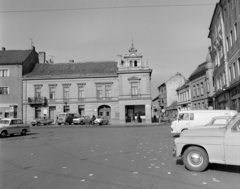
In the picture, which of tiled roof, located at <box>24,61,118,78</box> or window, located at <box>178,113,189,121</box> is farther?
tiled roof, located at <box>24,61,118,78</box>

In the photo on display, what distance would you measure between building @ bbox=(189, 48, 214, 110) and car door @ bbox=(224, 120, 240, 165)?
3004 centimetres

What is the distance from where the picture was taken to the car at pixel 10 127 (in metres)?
18.9

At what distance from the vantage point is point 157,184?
5.45 meters

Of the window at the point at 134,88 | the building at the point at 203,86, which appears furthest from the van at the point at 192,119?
the window at the point at 134,88

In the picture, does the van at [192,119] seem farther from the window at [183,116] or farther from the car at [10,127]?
the car at [10,127]

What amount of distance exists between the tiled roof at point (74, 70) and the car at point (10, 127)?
2747 cm

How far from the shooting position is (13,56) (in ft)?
163

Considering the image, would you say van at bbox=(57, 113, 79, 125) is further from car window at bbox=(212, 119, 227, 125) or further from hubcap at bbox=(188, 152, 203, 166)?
hubcap at bbox=(188, 152, 203, 166)

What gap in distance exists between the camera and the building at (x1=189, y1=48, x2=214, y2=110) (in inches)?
1466

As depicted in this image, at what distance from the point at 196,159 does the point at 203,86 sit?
36196 mm

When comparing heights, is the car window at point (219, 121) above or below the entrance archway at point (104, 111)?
below

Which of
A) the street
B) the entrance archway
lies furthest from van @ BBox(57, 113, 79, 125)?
the street

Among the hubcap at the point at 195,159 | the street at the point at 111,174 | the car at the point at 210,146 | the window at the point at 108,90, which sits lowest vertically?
the street at the point at 111,174

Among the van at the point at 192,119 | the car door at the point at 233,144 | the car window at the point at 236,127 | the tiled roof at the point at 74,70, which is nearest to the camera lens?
the car door at the point at 233,144
